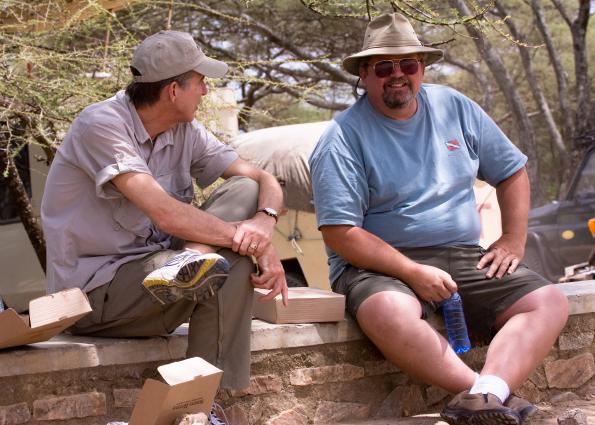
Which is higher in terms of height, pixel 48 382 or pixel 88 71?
pixel 88 71

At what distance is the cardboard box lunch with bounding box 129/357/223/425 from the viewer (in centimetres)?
310

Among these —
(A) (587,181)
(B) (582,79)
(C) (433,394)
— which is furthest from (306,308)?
(B) (582,79)

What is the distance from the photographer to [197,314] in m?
3.54

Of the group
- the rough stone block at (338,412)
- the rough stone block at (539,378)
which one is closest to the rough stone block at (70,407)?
the rough stone block at (338,412)

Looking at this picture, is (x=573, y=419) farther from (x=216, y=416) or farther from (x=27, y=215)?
(x=27, y=215)

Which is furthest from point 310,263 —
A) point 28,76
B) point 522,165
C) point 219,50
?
point 219,50

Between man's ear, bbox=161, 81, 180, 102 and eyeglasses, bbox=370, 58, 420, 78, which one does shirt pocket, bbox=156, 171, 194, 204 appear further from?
eyeglasses, bbox=370, 58, 420, 78

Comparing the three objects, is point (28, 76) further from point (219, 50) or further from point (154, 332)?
point (219, 50)

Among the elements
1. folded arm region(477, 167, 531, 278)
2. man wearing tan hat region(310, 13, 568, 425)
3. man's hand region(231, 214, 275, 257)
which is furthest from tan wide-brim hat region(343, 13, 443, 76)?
man's hand region(231, 214, 275, 257)

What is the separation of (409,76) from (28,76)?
100 inches

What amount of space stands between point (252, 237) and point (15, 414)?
1038 mm

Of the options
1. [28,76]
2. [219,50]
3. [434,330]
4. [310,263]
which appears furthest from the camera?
[219,50]

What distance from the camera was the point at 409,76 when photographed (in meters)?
4.36

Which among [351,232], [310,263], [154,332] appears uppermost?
[351,232]
